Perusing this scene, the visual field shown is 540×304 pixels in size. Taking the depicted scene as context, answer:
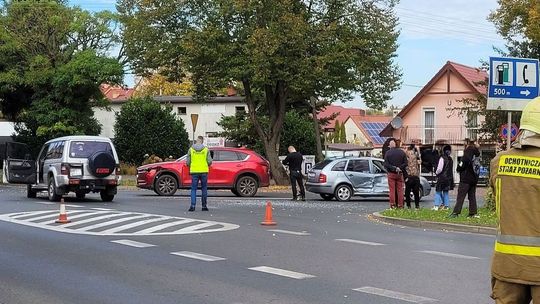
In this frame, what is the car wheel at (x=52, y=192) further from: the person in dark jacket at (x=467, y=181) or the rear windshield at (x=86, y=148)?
the person in dark jacket at (x=467, y=181)

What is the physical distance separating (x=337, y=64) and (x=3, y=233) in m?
19.0

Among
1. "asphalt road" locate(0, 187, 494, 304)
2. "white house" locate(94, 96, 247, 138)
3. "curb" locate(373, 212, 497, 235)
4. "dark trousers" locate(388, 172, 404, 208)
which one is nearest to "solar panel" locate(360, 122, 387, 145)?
"white house" locate(94, 96, 247, 138)

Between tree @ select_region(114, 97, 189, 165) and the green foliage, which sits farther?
tree @ select_region(114, 97, 189, 165)

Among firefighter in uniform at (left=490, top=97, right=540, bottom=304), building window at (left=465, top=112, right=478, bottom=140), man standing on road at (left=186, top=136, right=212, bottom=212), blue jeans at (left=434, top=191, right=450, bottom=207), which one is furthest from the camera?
building window at (left=465, top=112, right=478, bottom=140)

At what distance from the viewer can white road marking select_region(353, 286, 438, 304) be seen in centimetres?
704

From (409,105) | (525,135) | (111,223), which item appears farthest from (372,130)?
(525,135)

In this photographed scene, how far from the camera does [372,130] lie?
95562 mm

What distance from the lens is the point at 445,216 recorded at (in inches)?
601

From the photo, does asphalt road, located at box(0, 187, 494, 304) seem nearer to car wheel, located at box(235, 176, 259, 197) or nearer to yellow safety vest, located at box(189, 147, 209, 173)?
yellow safety vest, located at box(189, 147, 209, 173)

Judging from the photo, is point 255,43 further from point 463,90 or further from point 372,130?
point 372,130

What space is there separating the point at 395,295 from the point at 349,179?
15562 millimetres

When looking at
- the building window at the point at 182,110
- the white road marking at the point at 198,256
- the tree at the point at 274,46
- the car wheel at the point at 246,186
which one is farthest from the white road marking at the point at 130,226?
the building window at the point at 182,110

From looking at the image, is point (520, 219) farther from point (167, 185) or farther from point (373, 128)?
point (373, 128)

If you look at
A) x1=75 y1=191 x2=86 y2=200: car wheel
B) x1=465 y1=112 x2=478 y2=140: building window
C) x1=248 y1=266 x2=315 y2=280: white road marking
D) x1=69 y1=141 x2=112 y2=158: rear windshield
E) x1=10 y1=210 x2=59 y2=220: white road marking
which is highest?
x1=465 y1=112 x2=478 y2=140: building window
